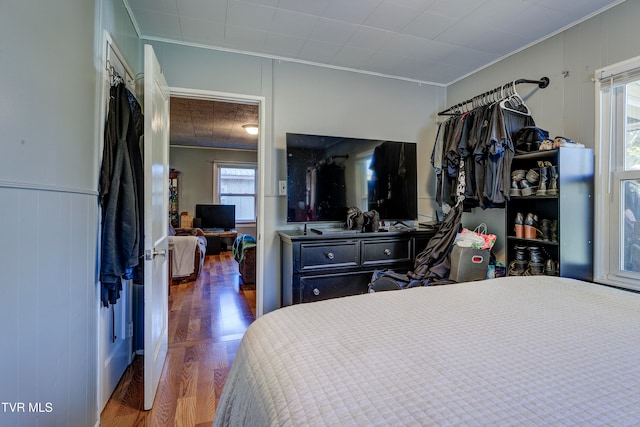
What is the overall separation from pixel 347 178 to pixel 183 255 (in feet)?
10.1

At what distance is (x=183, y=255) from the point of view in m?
4.68

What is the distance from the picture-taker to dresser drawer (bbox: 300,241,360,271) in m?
2.43

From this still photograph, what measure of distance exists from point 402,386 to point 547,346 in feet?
1.41

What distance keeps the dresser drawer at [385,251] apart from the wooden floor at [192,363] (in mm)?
1317

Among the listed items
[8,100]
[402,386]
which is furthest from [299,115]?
[402,386]

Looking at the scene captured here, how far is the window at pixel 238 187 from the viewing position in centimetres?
757

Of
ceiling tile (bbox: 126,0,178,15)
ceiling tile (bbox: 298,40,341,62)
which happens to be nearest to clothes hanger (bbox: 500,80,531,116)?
ceiling tile (bbox: 298,40,341,62)

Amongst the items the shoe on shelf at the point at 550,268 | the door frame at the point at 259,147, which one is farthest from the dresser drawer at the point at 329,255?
the shoe on shelf at the point at 550,268

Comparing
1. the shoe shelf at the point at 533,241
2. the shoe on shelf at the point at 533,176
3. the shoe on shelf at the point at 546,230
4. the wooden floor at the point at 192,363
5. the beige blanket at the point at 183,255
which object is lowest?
the wooden floor at the point at 192,363

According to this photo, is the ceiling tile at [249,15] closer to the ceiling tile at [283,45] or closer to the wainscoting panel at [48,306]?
the ceiling tile at [283,45]

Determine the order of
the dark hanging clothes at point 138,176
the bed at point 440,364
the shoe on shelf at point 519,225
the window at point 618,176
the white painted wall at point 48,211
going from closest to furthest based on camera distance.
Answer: the bed at point 440,364, the white painted wall at point 48,211, the dark hanging clothes at point 138,176, the window at point 618,176, the shoe on shelf at point 519,225

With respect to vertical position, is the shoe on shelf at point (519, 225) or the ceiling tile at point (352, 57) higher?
the ceiling tile at point (352, 57)

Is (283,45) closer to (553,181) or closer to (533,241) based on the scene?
(553,181)

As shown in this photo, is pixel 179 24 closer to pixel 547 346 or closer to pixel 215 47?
pixel 215 47
